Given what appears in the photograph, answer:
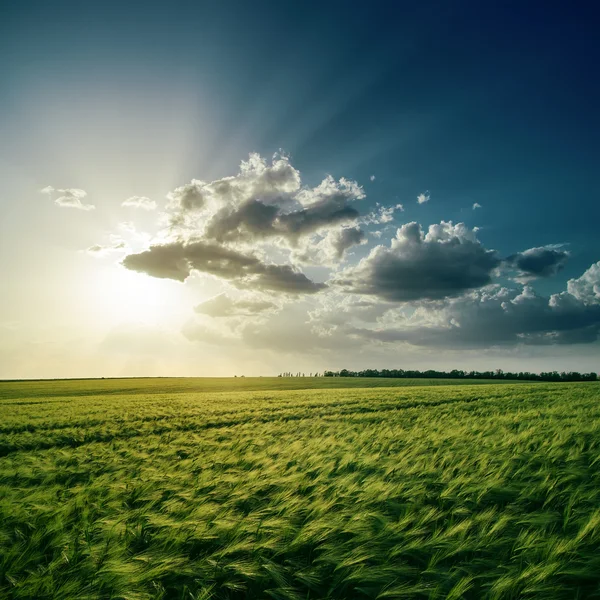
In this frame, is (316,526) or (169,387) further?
(169,387)

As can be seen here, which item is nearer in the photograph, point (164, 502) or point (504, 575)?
point (504, 575)

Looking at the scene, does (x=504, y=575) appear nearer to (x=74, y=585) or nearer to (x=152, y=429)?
(x=74, y=585)

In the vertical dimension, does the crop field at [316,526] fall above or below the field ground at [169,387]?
above

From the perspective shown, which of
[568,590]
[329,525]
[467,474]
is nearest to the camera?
[568,590]

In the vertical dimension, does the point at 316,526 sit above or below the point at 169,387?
above

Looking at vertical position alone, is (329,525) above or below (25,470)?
above

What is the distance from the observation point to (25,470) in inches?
243

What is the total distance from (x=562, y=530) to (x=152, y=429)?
39.8ft

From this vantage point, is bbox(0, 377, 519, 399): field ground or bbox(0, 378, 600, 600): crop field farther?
bbox(0, 377, 519, 399): field ground

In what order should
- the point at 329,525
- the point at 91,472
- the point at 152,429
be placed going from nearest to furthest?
the point at 329,525, the point at 91,472, the point at 152,429

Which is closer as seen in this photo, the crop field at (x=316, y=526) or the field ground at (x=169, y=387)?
the crop field at (x=316, y=526)

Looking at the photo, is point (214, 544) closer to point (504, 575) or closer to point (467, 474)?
point (504, 575)

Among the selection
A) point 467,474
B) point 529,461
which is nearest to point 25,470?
point 467,474

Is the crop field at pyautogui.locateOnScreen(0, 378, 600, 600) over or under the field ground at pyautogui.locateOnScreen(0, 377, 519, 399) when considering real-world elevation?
over
